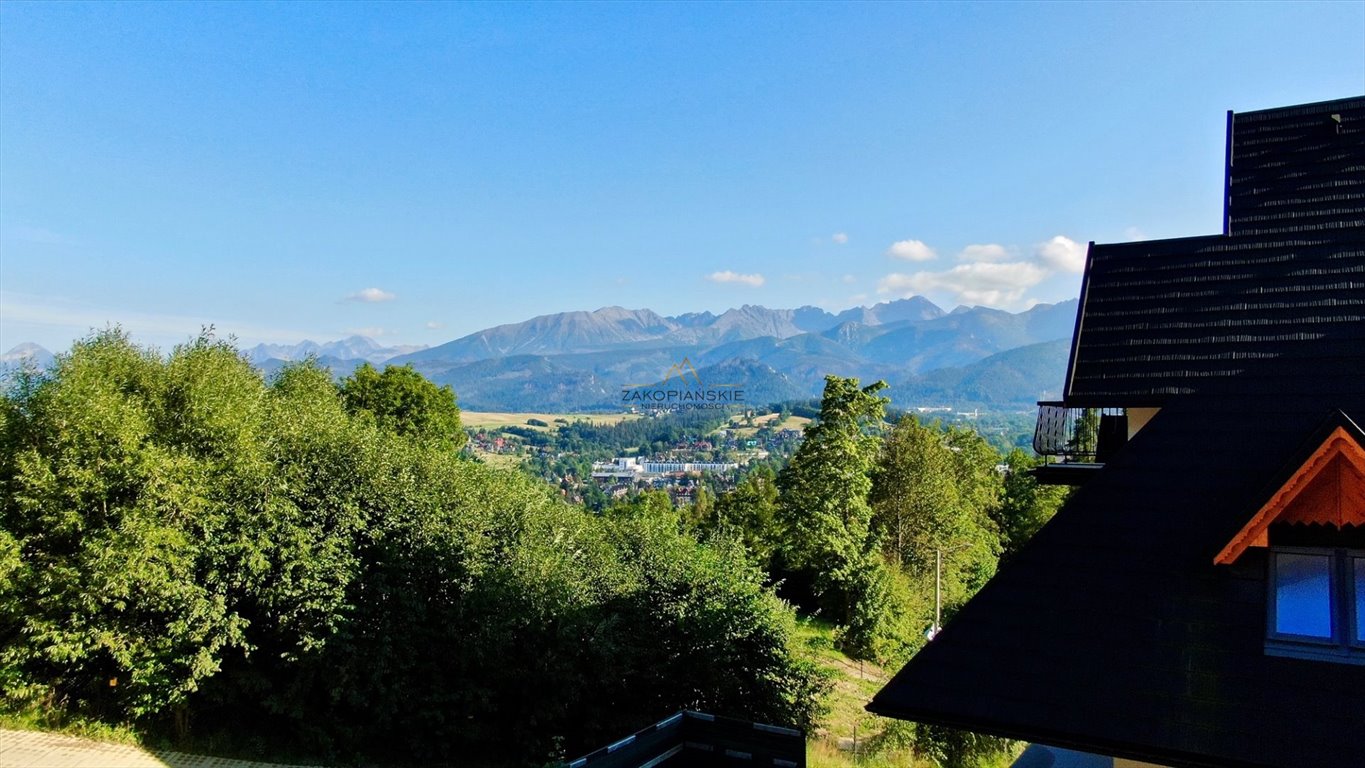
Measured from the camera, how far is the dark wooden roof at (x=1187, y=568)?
419cm

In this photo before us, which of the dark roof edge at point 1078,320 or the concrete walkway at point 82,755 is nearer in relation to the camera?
the dark roof edge at point 1078,320

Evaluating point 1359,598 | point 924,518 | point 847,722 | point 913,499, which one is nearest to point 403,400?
point 913,499

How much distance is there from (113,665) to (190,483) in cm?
442

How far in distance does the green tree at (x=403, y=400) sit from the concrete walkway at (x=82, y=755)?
17.2 metres

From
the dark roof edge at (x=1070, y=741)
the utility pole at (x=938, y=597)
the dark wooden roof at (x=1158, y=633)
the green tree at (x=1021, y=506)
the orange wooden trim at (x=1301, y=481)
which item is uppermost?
the orange wooden trim at (x=1301, y=481)

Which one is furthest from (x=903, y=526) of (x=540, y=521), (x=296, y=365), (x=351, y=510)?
(x=296, y=365)

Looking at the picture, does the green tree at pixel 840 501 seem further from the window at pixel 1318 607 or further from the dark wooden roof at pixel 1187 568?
the window at pixel 1318 607

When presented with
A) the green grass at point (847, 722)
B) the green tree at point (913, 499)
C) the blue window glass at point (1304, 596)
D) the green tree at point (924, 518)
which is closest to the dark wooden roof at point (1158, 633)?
the blue window glass at point (1304, 596)

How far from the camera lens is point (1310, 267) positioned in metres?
6.86

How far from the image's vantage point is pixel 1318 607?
4.44 meters

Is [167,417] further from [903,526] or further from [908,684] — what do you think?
[903,526]

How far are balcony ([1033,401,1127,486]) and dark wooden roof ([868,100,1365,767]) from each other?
192 cm

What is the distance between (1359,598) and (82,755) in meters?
18.5

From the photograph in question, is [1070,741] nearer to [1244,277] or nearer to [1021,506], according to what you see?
[1244,277]
